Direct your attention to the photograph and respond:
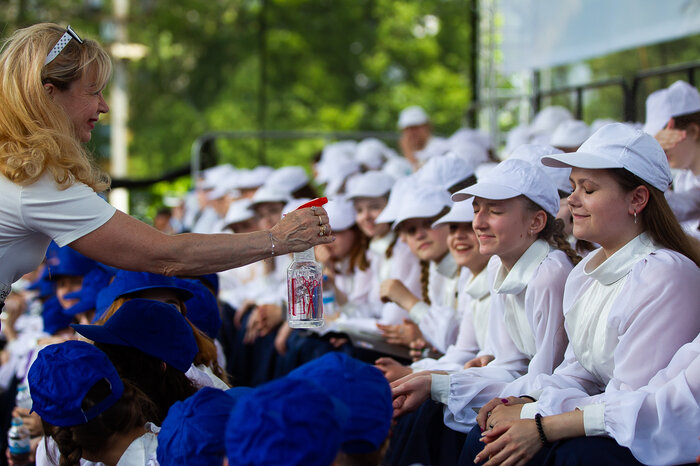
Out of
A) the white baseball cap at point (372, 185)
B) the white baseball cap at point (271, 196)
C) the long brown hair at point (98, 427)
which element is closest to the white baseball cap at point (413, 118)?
the white baseball cap at point (271, 196)

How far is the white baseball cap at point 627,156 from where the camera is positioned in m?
2.78

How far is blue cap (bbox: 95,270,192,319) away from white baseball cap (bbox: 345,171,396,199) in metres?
2.28

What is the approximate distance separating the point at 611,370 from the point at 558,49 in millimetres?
5828

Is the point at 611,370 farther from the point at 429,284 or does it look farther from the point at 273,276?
the point at 273,276

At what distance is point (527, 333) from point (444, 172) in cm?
161

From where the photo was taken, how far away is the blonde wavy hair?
2.54m

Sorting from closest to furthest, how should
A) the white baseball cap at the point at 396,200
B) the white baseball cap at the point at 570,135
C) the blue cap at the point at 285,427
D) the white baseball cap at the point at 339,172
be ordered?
the blue cap at the point at 285,427
the white baseball cap at the point at 396,200
the white baseball cap at the point at 570,135
the white baseball cap at the point at 339,172

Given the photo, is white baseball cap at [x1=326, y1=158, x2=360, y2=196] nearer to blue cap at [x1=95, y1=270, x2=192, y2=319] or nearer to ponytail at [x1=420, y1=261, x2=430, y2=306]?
ponytail at [x1=420, y1=261, x2=430, y2=306]

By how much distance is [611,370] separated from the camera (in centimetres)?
281

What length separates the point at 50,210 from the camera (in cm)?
254

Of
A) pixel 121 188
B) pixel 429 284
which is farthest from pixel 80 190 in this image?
pixel 121 188

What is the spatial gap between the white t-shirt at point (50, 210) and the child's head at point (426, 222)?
7.07ft

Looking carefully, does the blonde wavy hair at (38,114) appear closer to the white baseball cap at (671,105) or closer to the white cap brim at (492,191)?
the white cap brim at (492,191)

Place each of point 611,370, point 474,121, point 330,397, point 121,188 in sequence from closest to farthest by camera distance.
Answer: point 330,397 → point 611,370 → point 474,121 → point 121,188
